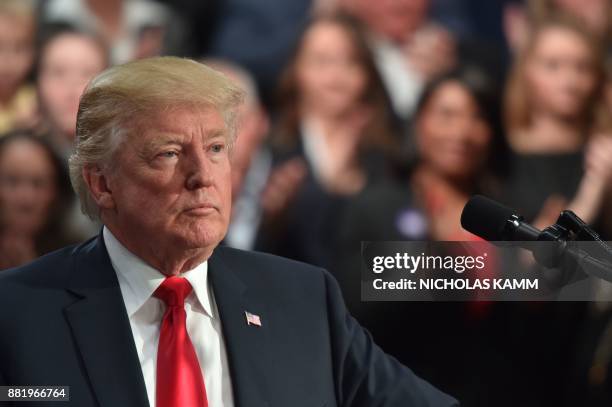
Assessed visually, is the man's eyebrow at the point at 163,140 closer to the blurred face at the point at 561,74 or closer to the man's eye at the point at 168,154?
the man's eye at the point at 168,154

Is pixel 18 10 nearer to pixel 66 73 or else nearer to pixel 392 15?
pixel 66 73

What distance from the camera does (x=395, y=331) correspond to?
170 inches

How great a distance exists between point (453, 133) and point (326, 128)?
1.79 ft

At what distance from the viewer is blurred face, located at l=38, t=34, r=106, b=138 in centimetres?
457

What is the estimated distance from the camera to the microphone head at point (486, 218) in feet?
6.19

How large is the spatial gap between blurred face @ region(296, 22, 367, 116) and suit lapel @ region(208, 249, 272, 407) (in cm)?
257

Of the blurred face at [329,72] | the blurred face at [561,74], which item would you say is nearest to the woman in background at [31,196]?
the blurred face at [329,72]

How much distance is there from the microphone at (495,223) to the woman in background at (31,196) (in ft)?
9.58

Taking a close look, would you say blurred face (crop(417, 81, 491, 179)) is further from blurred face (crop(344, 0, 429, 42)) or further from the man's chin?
the man's chin

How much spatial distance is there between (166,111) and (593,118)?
10.0 ft

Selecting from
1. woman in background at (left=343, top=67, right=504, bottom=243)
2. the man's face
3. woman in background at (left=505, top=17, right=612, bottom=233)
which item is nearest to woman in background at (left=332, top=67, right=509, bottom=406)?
woman in background at (left=343, top=67, right=504, bottom=243)

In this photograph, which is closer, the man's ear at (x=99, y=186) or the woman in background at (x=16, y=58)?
the man's ear at (x=99, y=186)

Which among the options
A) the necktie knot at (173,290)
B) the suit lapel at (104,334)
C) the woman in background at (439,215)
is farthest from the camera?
the woman in background at (439,215)

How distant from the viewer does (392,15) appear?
4699mm
